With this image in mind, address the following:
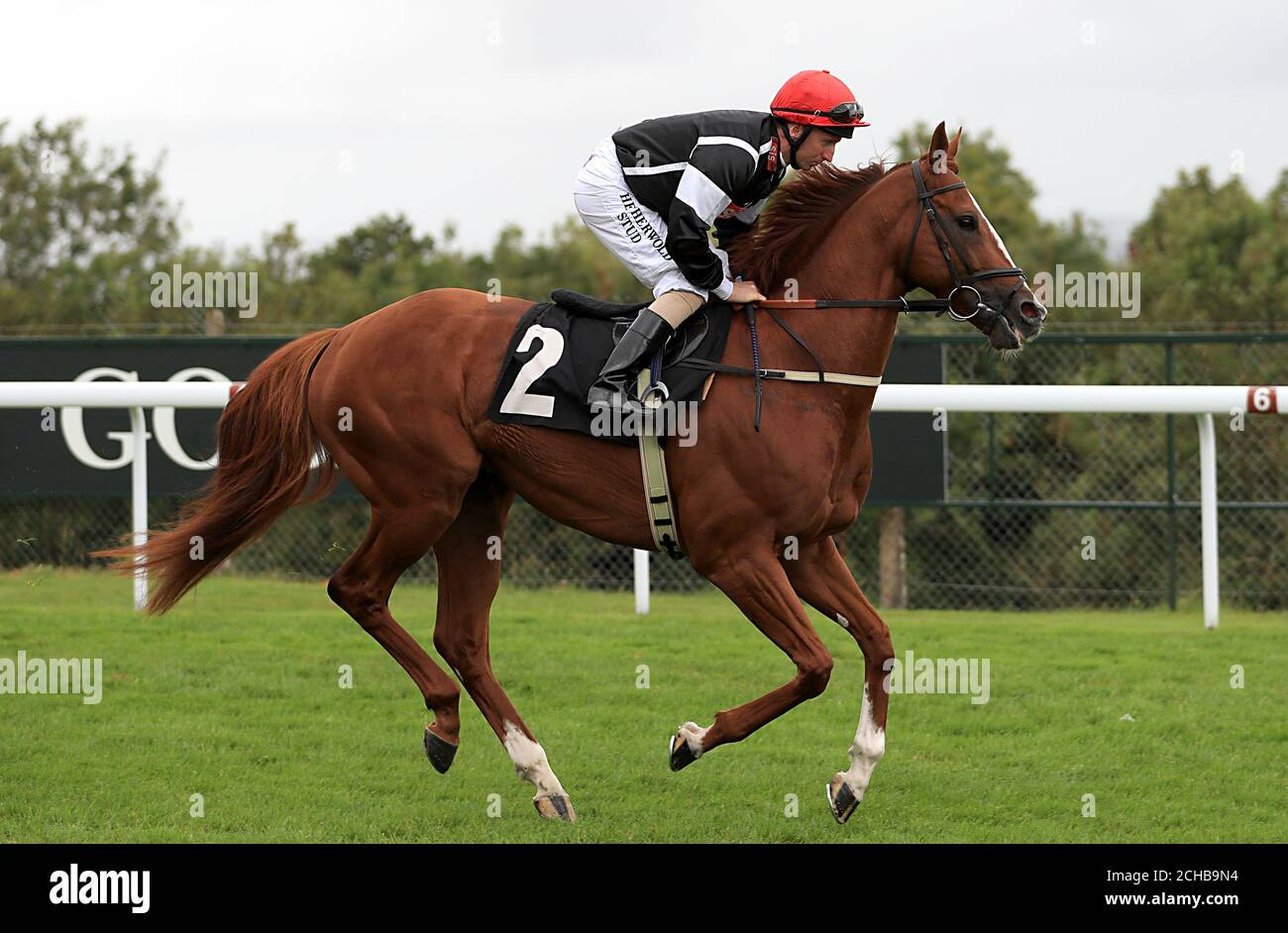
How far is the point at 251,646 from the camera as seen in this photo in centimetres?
699

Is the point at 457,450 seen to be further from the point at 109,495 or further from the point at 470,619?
the point at 109,495

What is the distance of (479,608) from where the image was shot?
16.6 feet

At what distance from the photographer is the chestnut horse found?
177 inches

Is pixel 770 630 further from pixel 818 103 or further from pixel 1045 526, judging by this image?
pixel 1045 526

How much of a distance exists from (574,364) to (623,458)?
13.2 inches

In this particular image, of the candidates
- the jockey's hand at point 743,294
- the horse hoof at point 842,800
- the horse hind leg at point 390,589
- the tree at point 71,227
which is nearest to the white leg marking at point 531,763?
the horse hind leg at point 390,589

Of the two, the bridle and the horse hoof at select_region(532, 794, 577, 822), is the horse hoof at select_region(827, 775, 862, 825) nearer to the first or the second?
the horse hoof at select_region(532, 794, 577, 822)

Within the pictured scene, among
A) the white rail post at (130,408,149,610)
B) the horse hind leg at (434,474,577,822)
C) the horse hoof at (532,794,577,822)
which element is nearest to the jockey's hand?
the horse hind leg at (434,474,577,822)

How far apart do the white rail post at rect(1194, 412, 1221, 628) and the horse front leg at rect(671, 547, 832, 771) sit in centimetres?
374

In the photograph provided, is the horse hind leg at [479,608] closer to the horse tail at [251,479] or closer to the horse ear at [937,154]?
the horse tail at [251,479]

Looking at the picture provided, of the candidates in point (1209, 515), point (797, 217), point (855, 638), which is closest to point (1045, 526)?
point (1209, 515)
